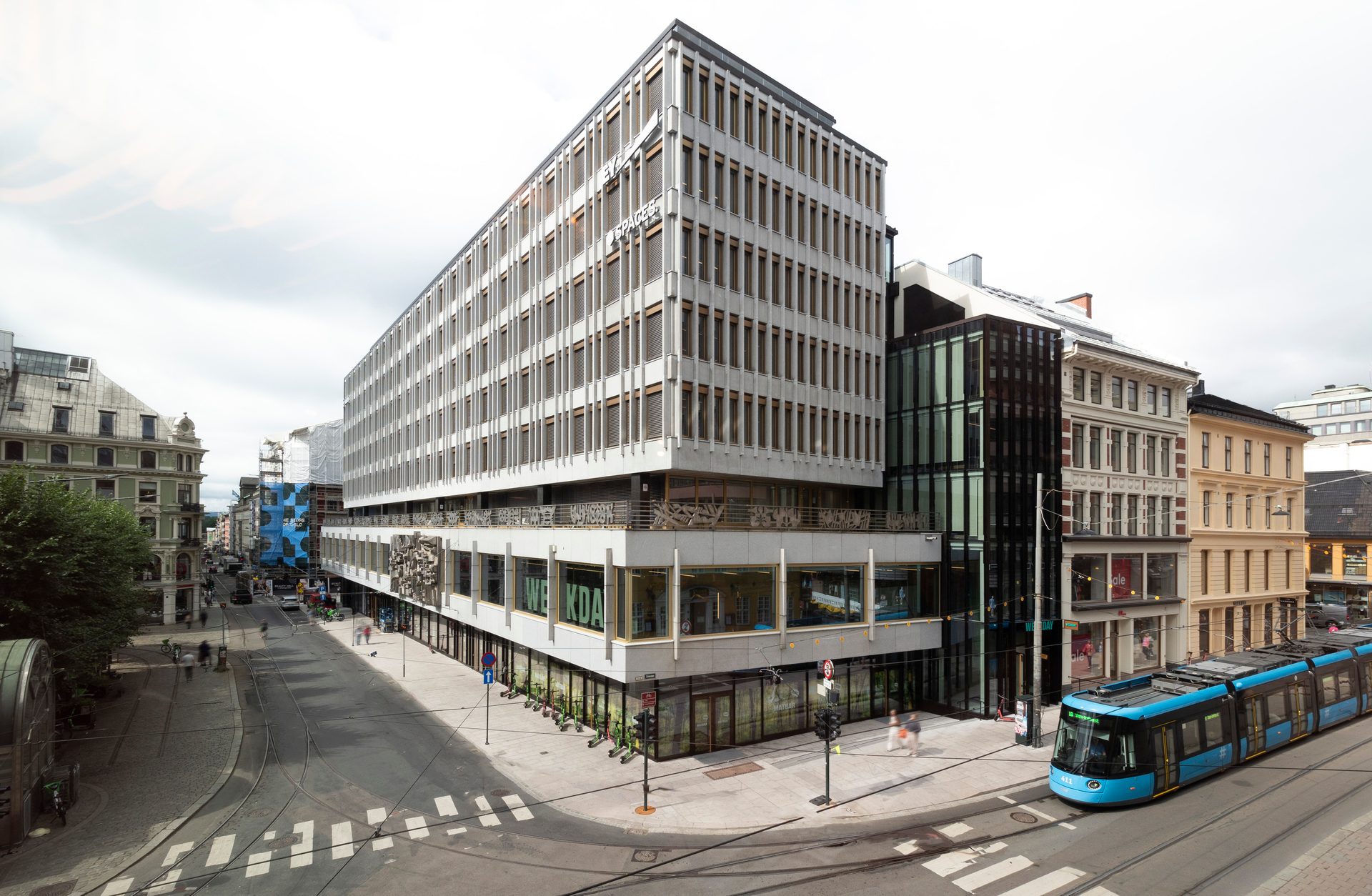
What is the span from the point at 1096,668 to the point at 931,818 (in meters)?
20.4

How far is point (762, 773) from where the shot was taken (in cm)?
2261

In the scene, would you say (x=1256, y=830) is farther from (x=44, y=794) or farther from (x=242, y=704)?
(x=242, y=704)

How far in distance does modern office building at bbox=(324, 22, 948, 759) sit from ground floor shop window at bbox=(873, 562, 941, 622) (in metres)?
0.09

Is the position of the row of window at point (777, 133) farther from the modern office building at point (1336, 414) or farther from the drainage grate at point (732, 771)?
the modern office building at point (1336, 414)

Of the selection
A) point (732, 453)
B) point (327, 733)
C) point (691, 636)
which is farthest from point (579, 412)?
point (327, 733)

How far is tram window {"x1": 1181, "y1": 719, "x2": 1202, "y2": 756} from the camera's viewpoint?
20.3 meters

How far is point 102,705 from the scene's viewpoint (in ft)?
101

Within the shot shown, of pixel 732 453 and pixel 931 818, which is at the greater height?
pixel 732 453

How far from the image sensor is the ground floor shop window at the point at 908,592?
2897 cm

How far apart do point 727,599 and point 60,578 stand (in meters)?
22.8

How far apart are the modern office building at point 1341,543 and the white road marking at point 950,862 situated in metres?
58.6

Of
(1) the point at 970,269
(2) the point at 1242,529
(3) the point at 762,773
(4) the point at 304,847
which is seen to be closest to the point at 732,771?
(3) the point at 762,773

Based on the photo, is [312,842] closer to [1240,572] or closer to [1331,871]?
[1331,871]

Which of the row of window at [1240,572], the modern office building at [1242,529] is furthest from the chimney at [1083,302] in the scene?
the row of window at [1240,572]
